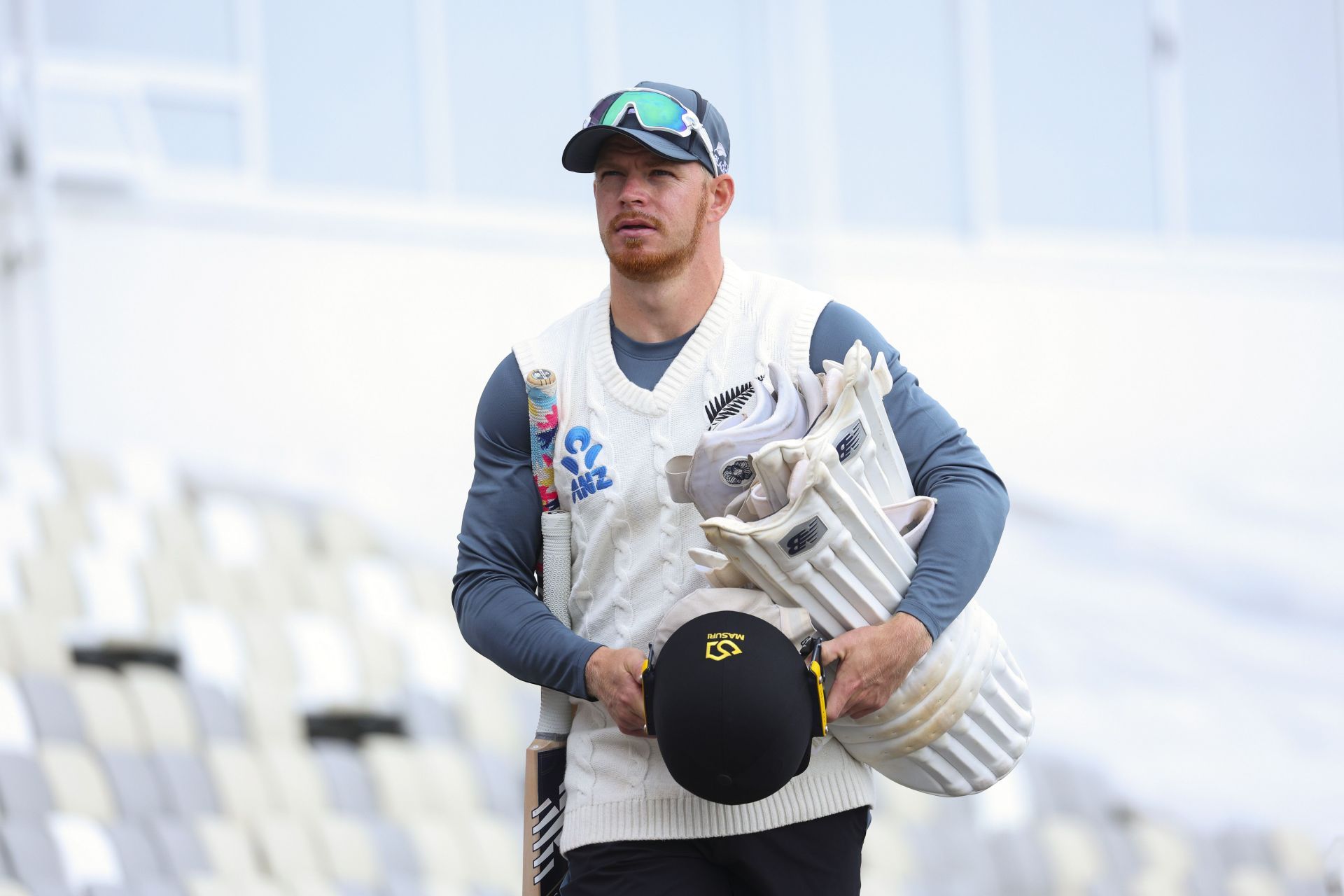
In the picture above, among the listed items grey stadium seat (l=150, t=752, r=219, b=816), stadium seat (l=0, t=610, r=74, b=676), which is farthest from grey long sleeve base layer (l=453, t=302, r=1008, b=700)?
stadium seat (l=0, t=610, r=74, b=676)

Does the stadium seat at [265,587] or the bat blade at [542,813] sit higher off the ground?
the bat blade at [542,813]

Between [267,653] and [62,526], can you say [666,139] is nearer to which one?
[267,653]

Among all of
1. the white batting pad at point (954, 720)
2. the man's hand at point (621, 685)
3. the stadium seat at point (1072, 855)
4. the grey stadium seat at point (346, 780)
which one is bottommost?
the stadium seat at point (1072, 855)

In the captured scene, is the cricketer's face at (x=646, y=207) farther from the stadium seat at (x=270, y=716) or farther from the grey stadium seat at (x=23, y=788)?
the stadium seat at (x=270, y=716)

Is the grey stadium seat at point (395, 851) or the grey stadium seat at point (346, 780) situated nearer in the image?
the grey stadium seat at point (395, 851)

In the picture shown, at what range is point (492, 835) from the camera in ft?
15.6

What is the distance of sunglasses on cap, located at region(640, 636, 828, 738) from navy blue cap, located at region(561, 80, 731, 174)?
50cm

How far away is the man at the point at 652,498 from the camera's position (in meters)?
1.58

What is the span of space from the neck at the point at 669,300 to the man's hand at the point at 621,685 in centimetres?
36

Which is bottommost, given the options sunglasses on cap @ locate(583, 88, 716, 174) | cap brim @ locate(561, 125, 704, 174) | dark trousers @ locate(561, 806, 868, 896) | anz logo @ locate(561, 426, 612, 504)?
dark trousers @ locate(561, 806, 868, 896)

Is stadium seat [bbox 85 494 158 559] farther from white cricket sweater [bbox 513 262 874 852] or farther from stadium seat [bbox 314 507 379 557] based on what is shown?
white cricket sweater [bbox 513 262 874 852]

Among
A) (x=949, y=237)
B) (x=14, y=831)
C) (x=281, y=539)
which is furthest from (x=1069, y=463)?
(x=14, y=831)

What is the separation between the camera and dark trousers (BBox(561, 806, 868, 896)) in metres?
1.58

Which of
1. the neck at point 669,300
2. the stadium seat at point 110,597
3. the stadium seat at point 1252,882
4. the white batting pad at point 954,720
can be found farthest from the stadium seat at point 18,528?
the stadium seat at point 1252,882
